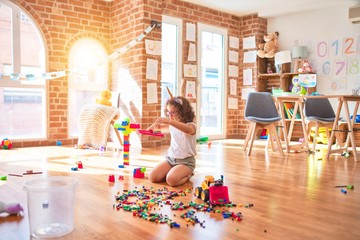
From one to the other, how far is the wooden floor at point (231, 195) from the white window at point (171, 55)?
184cm

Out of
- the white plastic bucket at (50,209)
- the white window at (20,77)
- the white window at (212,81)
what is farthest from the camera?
the white window at (212,81)

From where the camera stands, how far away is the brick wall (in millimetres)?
5184

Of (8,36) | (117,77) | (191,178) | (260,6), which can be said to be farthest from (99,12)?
(191,178)

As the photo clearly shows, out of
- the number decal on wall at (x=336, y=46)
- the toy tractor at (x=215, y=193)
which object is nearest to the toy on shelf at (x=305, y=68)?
the number decal on wall at (x=336, y=46)

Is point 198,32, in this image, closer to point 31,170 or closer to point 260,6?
point 260,6

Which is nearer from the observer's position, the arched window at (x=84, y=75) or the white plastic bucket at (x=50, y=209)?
the white plastic bucket at (x=50, y=209)

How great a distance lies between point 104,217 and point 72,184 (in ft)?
1.08

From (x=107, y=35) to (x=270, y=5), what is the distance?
2.90m

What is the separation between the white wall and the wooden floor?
205cm

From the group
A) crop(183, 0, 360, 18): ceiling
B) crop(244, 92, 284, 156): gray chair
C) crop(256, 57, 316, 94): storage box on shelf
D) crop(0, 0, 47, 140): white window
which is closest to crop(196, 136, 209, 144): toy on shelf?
crop(244, 92, 284, 156): gray chair

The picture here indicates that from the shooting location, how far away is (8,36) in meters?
4.85

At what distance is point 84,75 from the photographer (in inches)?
223

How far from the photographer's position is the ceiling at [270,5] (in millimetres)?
5930

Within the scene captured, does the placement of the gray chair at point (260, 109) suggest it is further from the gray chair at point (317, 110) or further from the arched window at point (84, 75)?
the arched window at point (84, 75)
